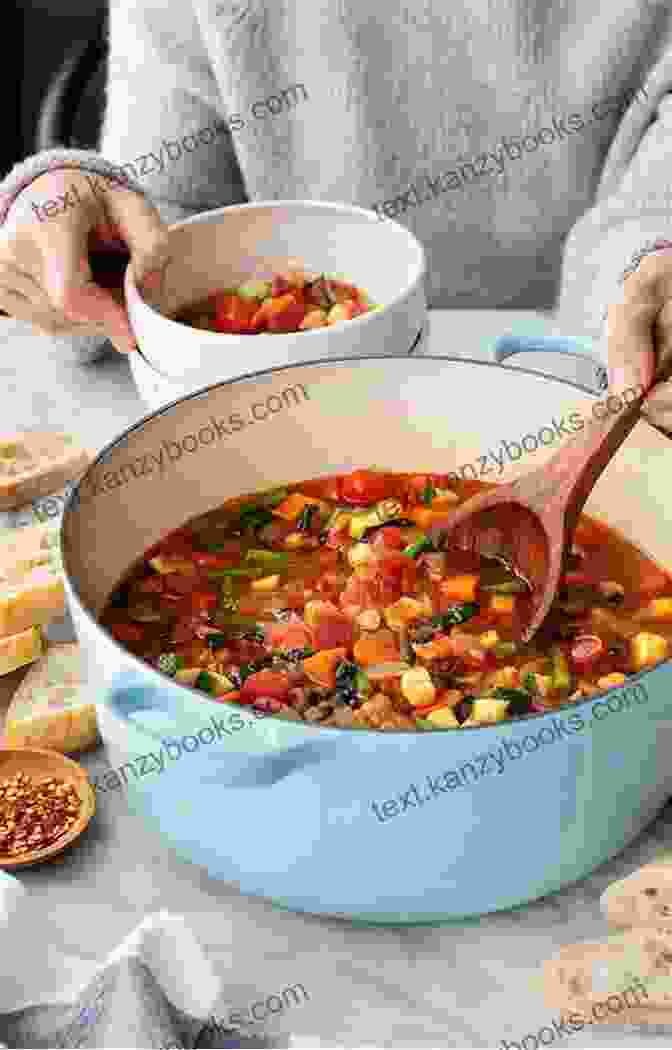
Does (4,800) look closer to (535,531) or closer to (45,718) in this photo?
(45,718)

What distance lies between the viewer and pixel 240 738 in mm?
1107

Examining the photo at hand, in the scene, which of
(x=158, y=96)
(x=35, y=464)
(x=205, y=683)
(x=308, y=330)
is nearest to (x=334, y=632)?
(x=205, y=683)

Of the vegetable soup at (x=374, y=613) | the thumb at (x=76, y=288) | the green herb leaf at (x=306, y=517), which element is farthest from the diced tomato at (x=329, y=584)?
the thumb at (x=76, y=288)

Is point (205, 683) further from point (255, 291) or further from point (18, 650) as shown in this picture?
point (255, 291)

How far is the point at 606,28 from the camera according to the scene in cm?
247

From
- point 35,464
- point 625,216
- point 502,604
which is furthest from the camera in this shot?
point 625,216

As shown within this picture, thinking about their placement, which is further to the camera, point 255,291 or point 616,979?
point 255,291

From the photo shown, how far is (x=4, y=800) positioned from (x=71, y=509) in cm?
29

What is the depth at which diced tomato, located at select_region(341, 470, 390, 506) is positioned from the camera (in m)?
1.71

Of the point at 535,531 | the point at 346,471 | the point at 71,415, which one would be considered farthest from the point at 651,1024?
the point at 71,415

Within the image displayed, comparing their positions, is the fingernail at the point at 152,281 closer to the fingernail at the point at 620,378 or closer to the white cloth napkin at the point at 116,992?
the fingernail at the point at 620,378

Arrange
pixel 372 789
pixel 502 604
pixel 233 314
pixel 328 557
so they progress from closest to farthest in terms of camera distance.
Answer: pixel 372 789 → pixel 502 604 → pixel 328 557 → pixel 233 314

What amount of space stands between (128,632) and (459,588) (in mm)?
356

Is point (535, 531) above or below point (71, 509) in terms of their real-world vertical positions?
below
